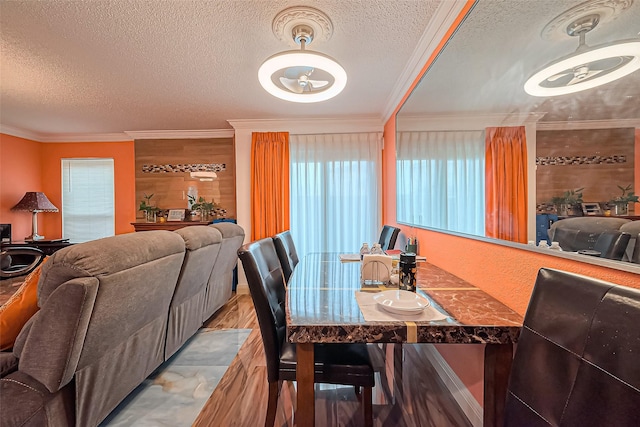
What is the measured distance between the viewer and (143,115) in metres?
3.48

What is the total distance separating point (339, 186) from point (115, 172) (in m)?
3.68

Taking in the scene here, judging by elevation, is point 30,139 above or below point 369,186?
above

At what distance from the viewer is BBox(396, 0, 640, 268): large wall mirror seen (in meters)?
0.69

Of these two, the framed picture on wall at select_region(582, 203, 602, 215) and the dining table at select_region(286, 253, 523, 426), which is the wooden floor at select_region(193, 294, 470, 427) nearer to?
the dining table at select_region(286, 253, 523, 426)

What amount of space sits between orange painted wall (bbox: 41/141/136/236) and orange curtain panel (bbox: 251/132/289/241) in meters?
2.19

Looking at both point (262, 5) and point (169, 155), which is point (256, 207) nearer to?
point (169, 155)

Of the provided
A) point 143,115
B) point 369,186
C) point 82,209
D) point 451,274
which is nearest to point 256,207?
point 369,186

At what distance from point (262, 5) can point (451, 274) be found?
2.02 metres

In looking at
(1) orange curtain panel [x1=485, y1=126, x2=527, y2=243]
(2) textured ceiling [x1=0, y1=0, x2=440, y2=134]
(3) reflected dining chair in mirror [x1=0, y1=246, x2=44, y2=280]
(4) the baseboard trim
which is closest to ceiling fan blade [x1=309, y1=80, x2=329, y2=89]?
(2) textured ceiling [x1=0, y1=0, x2=440, y2=134]

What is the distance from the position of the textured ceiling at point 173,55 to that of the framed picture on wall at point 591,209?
154 centimetres

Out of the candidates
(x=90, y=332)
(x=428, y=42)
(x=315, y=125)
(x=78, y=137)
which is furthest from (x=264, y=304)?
(x=78, y=137)

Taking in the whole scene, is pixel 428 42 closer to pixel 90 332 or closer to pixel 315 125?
pixel 315 125

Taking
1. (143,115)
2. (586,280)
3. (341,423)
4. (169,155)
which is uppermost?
(143,115)

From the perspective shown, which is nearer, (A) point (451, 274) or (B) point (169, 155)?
(A) point (451, 274)
